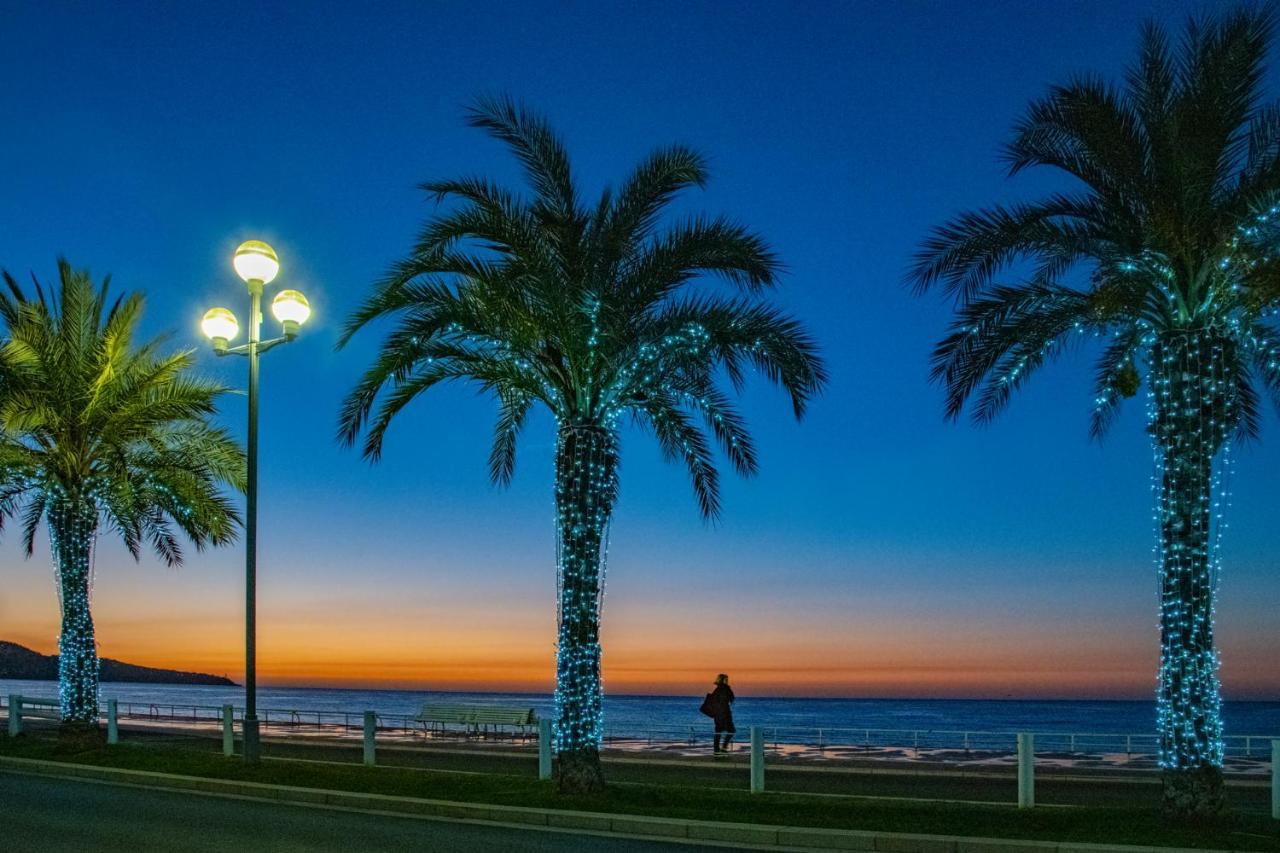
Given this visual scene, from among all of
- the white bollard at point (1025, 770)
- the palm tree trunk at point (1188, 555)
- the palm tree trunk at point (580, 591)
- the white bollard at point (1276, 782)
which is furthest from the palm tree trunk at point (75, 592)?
the white bollard at point (1276, 782)

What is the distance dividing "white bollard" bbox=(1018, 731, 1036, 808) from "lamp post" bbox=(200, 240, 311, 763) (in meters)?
10.2

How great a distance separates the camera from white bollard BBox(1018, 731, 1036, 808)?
12.4 metres

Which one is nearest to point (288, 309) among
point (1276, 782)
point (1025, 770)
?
point (1025, 770)

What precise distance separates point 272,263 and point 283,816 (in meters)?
7.98

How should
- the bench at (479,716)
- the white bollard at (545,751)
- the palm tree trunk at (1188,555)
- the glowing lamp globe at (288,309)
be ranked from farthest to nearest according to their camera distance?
the bench at (479,716), the glowing lamp globe at (288,309), the white bollard at (545,751), the palm tree trunk at (1188,555)

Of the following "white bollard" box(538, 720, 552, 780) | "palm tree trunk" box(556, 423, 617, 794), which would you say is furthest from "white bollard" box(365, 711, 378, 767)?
"palm tree trunk" box(556, 423, 617, 794)

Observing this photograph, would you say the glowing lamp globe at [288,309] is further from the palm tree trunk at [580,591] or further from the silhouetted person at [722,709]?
the silhouetted person at [722,709]

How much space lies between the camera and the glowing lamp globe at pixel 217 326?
55.3 ft

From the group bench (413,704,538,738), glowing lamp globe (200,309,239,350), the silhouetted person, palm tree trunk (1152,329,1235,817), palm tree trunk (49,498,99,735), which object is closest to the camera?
palm tree trunk (1152,329,1235,817)

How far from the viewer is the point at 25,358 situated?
19219 millimetres

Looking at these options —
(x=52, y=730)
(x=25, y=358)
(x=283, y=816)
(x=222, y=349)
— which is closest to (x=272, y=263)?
(x=222, y=349)

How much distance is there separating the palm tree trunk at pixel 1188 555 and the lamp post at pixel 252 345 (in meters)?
11.7

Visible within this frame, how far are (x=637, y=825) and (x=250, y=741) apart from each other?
7212 millimetres

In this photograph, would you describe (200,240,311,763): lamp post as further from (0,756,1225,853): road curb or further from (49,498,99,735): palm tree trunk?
(49,498,99,735): palm tree trunk
